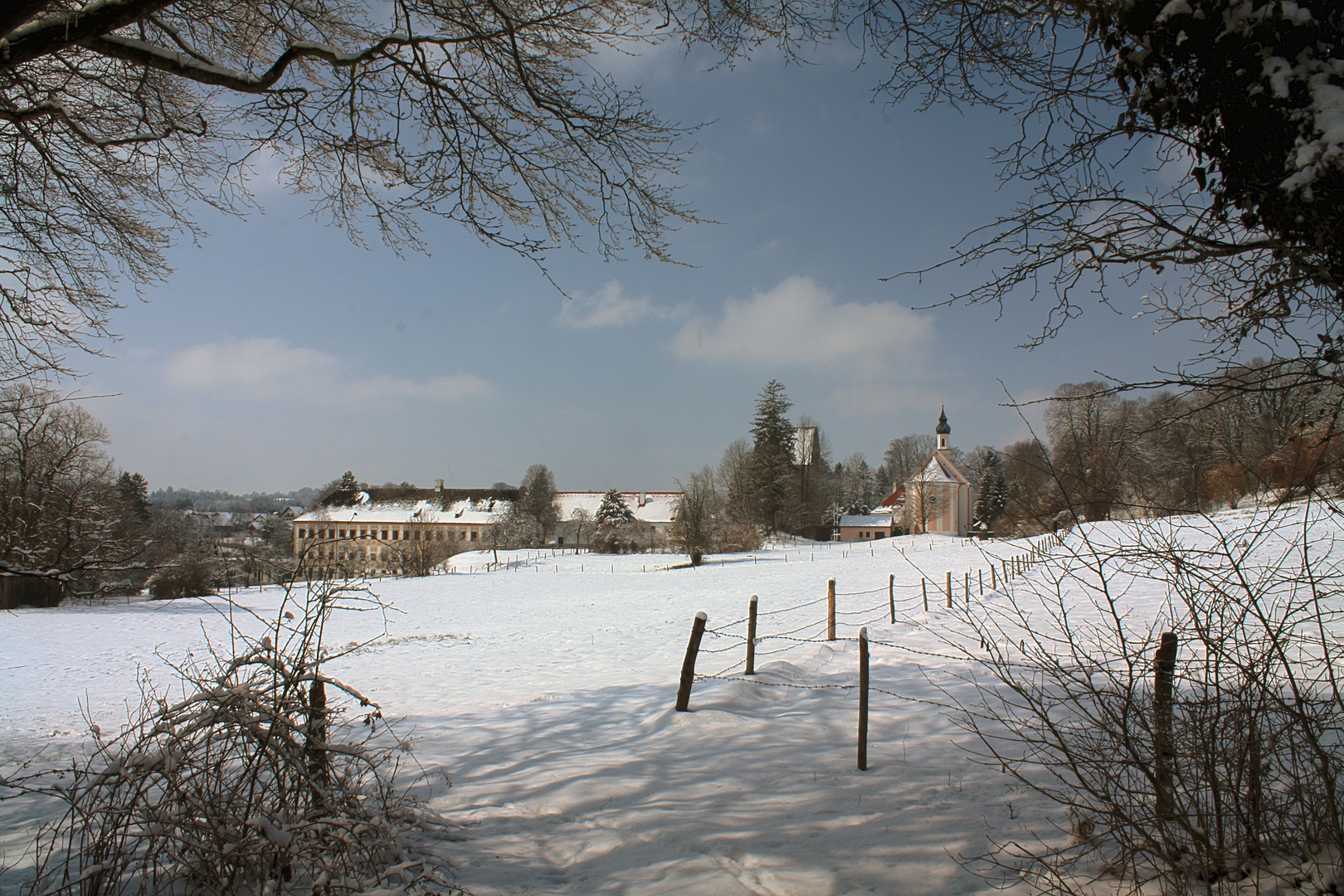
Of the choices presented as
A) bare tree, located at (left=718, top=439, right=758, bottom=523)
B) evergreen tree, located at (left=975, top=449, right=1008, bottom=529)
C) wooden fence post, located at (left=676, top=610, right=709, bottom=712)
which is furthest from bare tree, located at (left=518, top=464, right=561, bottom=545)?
wooden fence post, located at (left=676, top=610, right=709, bottom=712)

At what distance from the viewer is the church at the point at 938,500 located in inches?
2494

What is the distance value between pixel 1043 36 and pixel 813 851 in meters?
5.67

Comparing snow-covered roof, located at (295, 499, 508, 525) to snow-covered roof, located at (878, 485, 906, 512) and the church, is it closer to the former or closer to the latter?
the church

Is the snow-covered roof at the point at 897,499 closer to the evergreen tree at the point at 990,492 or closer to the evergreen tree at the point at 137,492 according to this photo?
the evergreen tree at the point at 990,492

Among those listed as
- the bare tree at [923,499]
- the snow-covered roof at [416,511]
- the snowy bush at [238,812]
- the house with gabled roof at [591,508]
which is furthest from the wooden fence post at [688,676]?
the bare tree at [923,499]

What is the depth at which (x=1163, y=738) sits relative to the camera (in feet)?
10.00

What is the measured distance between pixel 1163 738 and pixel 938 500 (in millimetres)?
64609

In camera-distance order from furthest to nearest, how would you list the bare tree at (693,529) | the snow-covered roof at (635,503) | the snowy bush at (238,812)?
the snow-covered roof at (635,503) → the bare tree at (693,529) → the snowy bush at (238,812)

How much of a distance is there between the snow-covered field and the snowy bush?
0.49 metres

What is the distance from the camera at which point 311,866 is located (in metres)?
3.10

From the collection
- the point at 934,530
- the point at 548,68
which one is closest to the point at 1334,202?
the point at 548,68

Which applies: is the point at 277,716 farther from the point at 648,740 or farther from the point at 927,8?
the point at 927,8

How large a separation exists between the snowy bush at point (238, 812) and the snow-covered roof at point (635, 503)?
66.9 m

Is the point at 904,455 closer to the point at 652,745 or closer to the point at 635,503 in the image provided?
the point at 635,503
